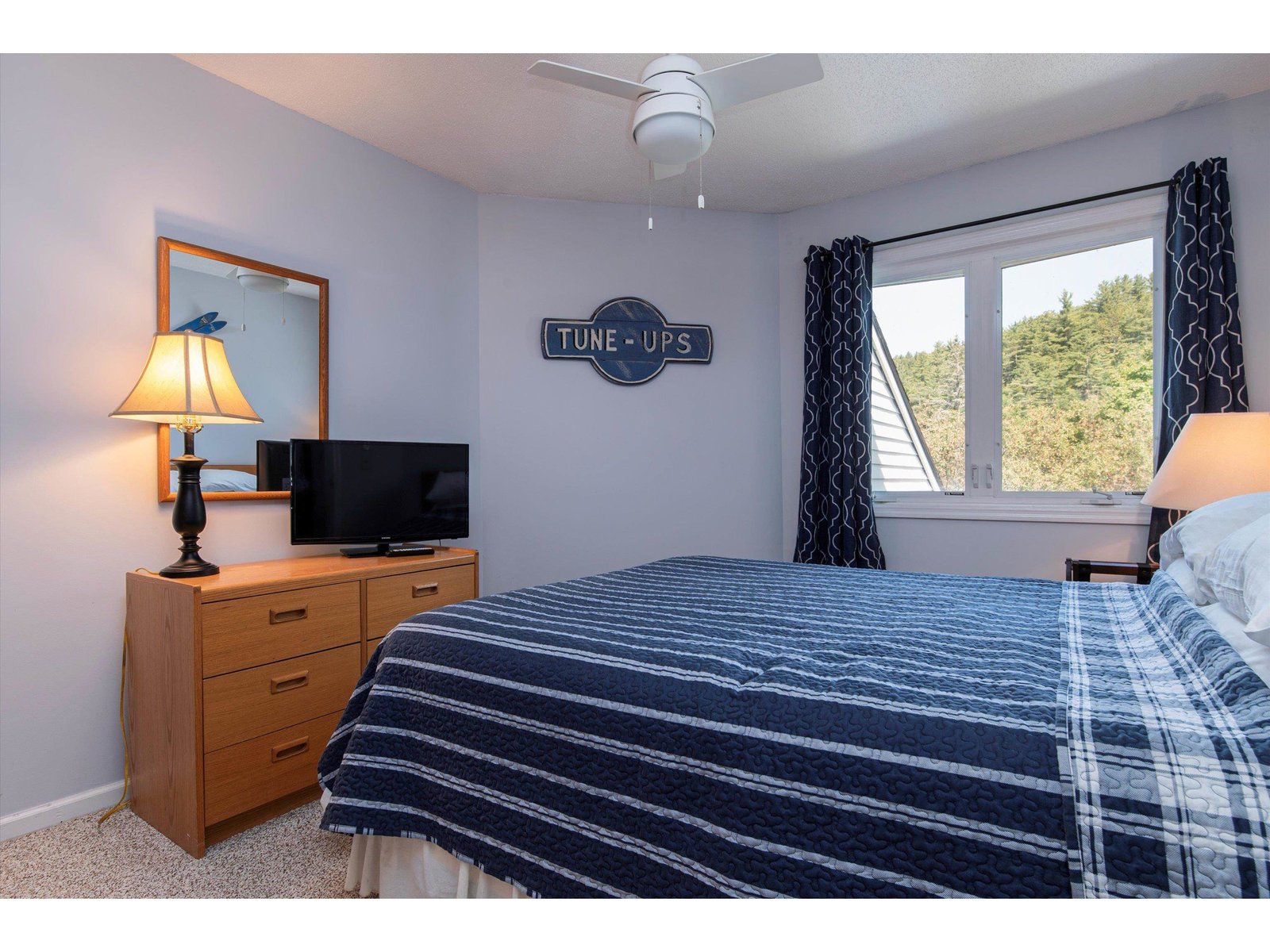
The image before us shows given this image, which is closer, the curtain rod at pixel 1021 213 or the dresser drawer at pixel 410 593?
the dresser drawer at pixel 410 593

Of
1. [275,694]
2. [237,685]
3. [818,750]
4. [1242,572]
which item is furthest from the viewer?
[275,694]

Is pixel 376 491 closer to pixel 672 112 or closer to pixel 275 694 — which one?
pixel 275 694

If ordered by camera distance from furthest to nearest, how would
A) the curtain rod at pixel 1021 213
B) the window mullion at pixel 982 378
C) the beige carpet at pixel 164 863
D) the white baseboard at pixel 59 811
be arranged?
the window mullion at pixel 982 378 < the curtain rod at pixel 1021 213 < the white baseboard at pixel 59 811 < the beige carpet at pixel 164 863

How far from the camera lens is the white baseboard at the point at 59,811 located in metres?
A: 1.95

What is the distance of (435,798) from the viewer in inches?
51.0

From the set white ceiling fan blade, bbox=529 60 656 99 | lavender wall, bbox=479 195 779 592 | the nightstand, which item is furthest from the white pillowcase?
lavender wall, bbox=479 195 779 592

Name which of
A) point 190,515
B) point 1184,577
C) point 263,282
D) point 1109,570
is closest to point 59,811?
point 190,515

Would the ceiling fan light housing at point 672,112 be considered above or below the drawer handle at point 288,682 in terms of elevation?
above

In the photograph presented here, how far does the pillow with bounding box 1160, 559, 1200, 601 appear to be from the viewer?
1.67 metres

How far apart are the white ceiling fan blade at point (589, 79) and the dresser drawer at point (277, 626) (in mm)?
1685

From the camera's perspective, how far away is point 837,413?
11.8 ft

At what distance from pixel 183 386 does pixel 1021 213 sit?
355 cm

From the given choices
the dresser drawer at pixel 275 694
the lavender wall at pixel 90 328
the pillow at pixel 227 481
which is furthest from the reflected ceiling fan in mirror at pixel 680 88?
the dresser drawer at pixel 275 694

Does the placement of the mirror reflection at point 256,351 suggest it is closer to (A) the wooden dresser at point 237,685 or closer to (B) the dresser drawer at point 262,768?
(A) the wooden dresser at point 237,685
